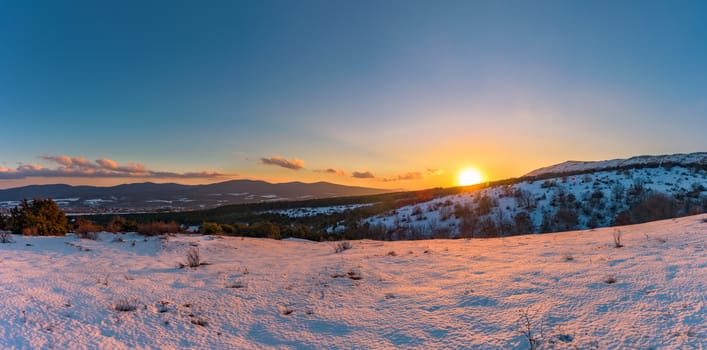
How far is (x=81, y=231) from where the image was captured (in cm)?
1041

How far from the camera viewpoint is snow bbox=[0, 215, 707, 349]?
126 inches

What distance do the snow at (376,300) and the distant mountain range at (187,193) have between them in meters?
80.8

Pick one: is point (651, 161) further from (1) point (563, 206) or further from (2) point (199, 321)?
(2) point (199, 321)

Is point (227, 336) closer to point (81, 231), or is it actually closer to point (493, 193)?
point (81, 231)

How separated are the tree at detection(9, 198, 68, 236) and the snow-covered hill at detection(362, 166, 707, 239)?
13.8 m

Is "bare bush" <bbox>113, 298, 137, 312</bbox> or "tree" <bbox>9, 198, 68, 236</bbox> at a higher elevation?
"tree" <bbox>9, 198, 68, 236</bbox>

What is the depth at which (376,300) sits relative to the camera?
4641 mm

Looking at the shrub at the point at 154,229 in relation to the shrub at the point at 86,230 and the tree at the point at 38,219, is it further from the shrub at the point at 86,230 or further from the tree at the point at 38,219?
the tree at the point at 38,219

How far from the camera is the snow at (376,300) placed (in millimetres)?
3213

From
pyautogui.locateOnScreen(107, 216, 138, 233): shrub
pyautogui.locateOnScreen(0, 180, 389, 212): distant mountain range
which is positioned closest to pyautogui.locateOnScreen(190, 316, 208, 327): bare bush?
pyautogui.locateOnScreen(107, 216, 138, 233): shrub

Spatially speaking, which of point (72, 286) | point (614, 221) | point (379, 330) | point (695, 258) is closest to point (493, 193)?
point (614, 221)

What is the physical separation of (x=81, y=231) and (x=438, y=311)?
12.1 m

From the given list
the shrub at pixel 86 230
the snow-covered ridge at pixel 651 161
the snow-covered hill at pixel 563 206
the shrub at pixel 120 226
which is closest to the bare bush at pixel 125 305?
the shrub at pixel 86 230

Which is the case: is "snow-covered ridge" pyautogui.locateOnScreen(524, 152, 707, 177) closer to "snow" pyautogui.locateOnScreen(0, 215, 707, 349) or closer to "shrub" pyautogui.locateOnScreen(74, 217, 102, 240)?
"snow" pyautogui.locateOnScreen(0, 215, 707, 349)
